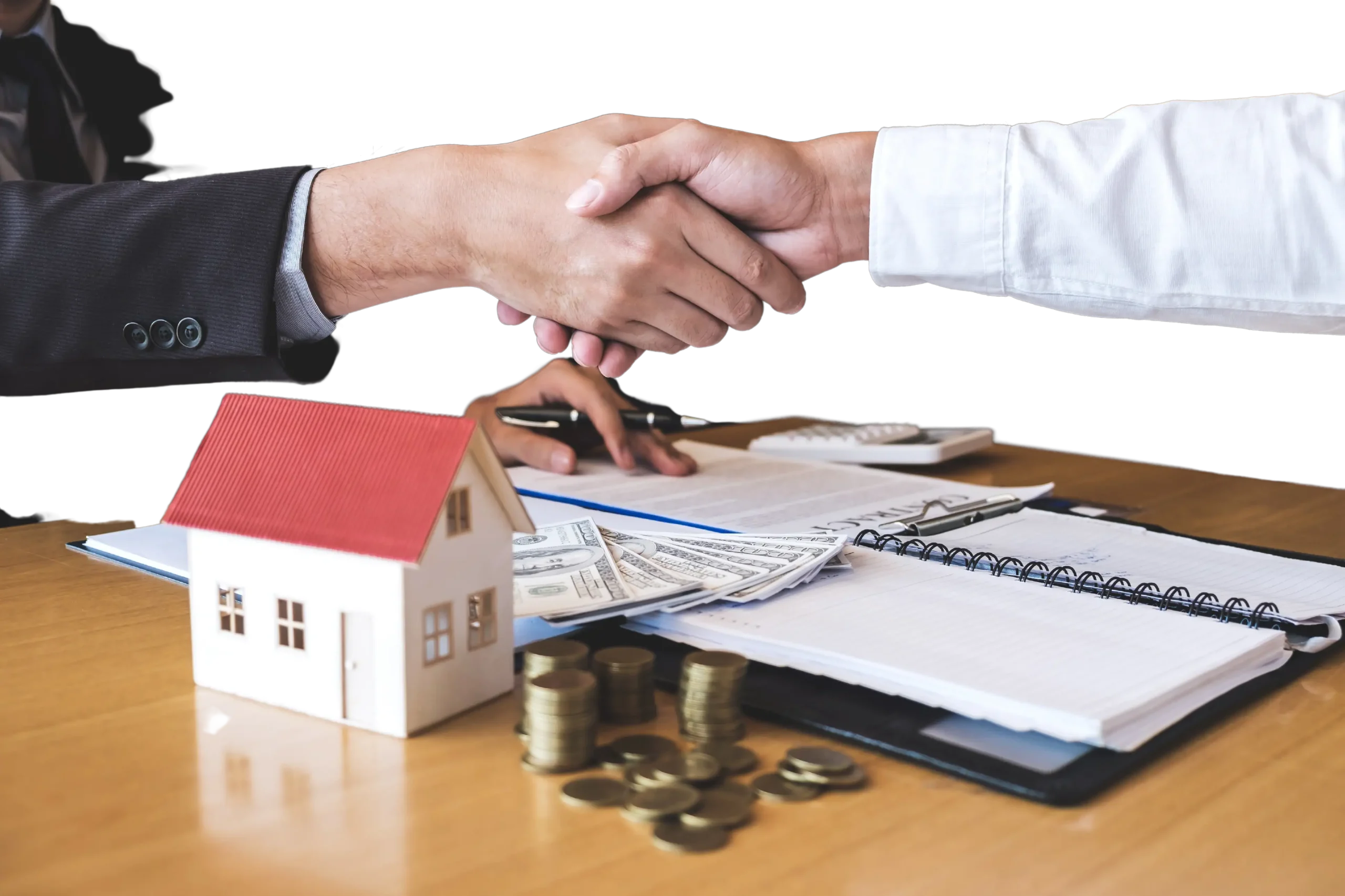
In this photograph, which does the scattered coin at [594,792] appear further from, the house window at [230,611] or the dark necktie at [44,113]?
the dark necktie at [44,113]

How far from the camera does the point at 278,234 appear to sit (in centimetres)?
126

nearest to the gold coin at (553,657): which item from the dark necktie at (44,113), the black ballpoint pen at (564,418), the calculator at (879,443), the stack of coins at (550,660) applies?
the stack of coins at (550,660)

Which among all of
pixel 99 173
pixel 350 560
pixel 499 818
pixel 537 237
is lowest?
pixel 499 818

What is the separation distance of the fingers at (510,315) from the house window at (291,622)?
2.49ft

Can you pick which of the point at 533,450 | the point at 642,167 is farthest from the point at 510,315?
the point at 642,167

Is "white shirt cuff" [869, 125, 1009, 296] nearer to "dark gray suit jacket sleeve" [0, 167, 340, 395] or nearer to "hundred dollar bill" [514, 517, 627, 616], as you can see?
"hundred dollar bill" [514, 517, 627, 616]

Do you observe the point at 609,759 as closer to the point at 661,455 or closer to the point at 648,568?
the point at 648,568

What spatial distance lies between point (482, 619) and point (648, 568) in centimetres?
23

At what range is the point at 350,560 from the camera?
69 centimetres

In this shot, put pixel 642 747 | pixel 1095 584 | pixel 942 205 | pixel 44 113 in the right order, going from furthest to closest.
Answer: pixel 44 113 < pixel 942 205 < pixel 1095 584 < pixel 642 747

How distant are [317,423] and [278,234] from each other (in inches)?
22.9

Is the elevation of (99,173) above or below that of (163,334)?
above

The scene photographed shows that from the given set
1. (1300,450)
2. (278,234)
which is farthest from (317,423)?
(1300,450)

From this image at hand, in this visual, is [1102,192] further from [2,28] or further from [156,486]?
[2,28]
